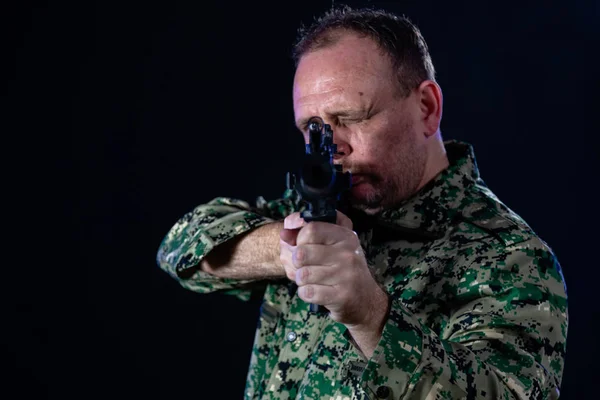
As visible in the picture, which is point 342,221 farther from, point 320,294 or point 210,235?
point 210,235

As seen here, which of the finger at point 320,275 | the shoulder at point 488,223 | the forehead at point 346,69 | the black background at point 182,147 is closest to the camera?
the finger at point 320,275

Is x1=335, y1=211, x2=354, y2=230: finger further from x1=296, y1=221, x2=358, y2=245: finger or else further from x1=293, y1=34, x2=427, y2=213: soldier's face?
x1=293, y1=34, x2=427, y2=213: soldier's face

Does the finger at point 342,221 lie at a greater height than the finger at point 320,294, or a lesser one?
greater

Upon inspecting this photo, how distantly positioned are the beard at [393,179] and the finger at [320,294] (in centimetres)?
68

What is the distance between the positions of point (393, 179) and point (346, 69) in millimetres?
320

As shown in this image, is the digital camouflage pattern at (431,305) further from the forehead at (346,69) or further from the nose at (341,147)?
the forehead at (346,69)

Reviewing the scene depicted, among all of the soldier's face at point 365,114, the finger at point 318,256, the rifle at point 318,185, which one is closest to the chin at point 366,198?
the soldier's face at point 365,114

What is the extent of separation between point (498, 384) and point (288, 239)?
0.46 m

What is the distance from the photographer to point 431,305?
157 centimetres

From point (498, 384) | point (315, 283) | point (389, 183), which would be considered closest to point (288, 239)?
point (315, 283)

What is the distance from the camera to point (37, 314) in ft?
9.25

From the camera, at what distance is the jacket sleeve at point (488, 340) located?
115cm

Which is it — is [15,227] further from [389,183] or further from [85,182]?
[389,183]

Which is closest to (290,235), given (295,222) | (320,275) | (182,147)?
(295,222)
